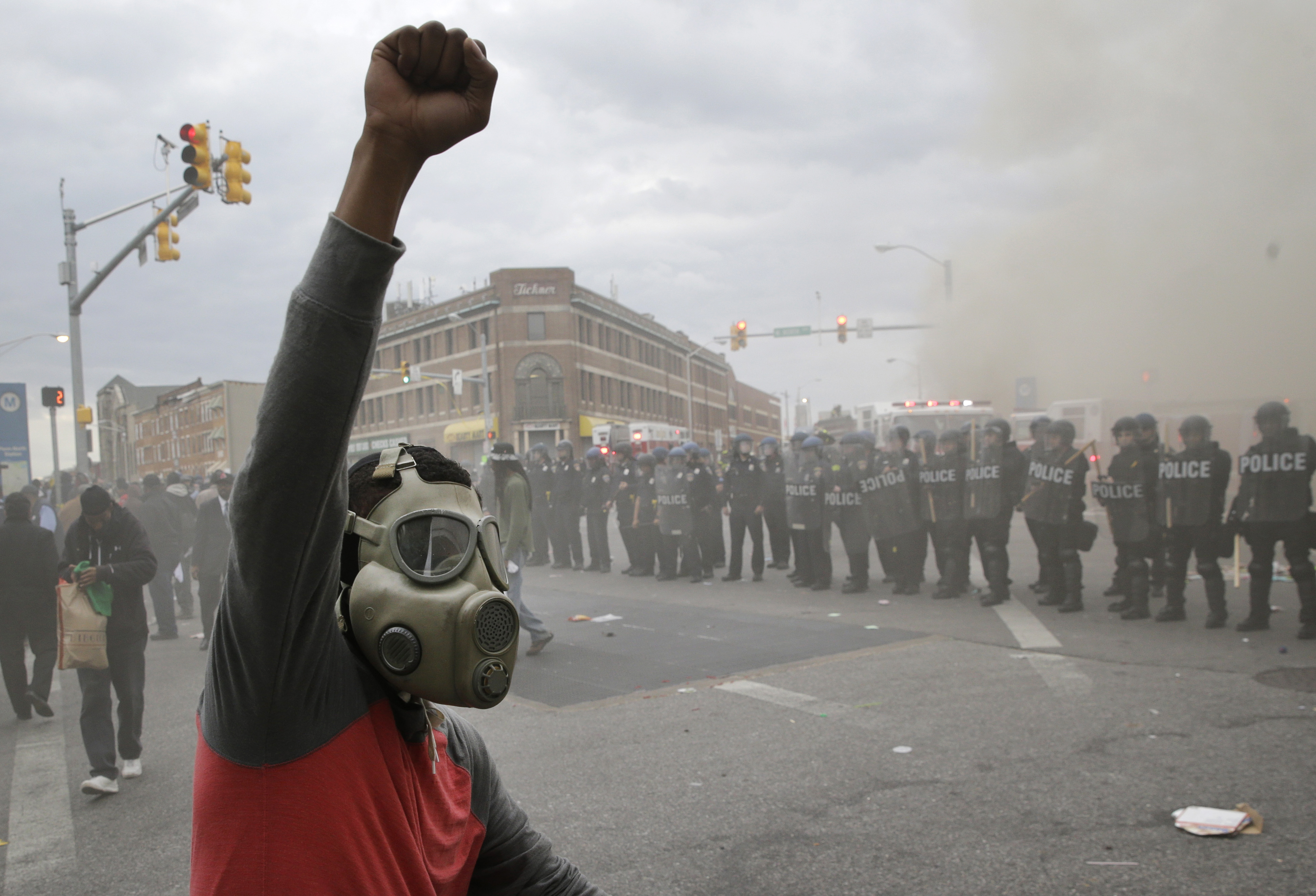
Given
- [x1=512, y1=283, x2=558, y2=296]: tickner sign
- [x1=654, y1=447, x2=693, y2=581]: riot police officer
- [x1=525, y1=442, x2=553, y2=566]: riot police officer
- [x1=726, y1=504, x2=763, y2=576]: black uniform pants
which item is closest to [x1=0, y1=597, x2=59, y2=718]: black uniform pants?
[x1=654, y1=447, x2=693, y2=581]: riot police officer

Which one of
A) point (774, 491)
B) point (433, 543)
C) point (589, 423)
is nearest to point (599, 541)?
point (774, 491)

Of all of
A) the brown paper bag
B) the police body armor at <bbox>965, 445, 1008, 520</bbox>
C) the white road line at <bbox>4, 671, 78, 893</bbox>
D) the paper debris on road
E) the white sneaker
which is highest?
the police body armor at <bbox>965, 445, 1008, 520</bbox>

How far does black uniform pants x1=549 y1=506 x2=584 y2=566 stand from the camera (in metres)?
16.7

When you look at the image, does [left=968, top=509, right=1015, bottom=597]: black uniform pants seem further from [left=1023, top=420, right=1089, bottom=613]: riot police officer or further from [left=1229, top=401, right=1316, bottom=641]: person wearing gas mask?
[left=1229, top=401, right=1316, bottom=641]: person wearing gas mask

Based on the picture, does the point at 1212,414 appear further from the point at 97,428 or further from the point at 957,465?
the point at 97,428

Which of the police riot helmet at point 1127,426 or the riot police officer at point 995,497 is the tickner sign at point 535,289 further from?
the police riot helmet at point 1127,426

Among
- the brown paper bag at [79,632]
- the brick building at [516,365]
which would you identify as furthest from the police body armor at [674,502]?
the brick building at [516,365]

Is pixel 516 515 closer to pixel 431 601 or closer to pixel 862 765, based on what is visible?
pixel 862 765

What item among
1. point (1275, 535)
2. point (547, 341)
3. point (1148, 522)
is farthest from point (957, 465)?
point (547, 341)

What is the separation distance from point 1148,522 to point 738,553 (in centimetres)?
593

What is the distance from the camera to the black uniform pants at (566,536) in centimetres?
1669

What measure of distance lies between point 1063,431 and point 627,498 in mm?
7861

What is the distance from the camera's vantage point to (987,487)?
10.8m

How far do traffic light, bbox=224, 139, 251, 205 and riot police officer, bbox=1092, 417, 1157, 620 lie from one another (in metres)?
11.7
